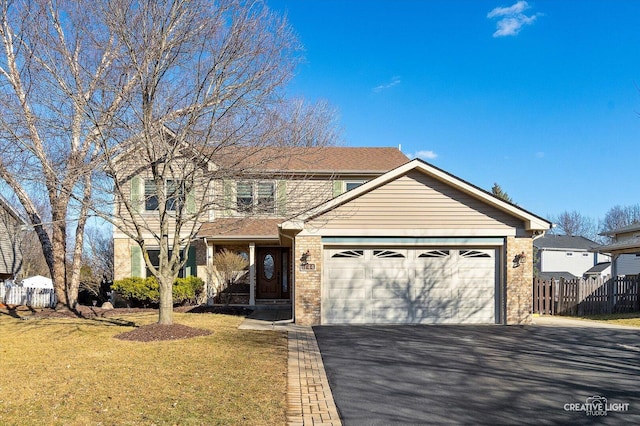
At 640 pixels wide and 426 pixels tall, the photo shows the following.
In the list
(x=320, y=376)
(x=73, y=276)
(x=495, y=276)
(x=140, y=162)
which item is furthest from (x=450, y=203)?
(x=73, y=276)

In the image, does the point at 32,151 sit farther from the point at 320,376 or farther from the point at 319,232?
the point at 320,376

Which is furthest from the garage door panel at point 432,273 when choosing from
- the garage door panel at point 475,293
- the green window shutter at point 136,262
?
the green window shutter at point 136,262

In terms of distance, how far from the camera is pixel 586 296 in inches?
671

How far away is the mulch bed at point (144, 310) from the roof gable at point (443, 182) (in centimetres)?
409

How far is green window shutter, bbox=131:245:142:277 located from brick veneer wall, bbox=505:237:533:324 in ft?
42.7

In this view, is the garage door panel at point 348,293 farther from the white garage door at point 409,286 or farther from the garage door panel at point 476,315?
the garage door panel at point 476,315

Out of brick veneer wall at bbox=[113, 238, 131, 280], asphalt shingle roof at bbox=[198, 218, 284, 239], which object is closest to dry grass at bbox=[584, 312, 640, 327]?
asphalt shingle roof at bbox=[198, 218, 284, 239]

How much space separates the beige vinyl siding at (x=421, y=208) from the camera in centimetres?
1262

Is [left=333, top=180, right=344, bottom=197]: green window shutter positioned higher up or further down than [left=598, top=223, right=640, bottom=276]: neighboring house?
higher up

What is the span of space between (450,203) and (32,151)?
33.8 feet

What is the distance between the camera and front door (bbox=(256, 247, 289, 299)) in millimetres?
18766

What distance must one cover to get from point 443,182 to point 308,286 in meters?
4.57

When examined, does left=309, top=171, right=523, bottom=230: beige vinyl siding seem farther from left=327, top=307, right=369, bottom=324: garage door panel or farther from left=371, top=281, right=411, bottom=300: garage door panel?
left=327, top=307, right=369, bottom=324: garage door panel

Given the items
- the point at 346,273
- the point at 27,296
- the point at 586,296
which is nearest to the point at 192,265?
the point at 27,296
